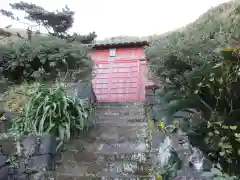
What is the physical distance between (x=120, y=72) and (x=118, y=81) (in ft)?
0.97

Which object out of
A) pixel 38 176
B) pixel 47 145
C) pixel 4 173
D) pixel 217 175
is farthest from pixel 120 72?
pixel 217 175

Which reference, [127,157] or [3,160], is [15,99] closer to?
[3,160]

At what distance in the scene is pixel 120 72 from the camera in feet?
26.3

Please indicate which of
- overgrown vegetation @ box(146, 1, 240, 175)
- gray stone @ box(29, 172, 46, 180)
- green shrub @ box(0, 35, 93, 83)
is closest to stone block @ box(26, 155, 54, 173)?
gray stone @ box(29, 172, 46, 180)

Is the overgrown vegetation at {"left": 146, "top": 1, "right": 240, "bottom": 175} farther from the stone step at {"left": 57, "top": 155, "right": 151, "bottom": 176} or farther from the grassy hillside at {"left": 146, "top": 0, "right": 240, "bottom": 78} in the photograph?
the stone step at {"left": 57, "top": 155, "right": 151, "bottom": 176}

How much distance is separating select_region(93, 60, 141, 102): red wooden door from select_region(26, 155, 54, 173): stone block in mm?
4650

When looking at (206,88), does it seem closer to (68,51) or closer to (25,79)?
(68,51)

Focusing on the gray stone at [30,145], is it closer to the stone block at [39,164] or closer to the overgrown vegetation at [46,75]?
the stone block at [39,164]

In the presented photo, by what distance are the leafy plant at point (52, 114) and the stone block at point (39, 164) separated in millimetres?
375

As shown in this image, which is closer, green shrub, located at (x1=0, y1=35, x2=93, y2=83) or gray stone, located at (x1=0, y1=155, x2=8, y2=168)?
gray stone, located at (x1=0, y1=155, x2=8, y2=168)

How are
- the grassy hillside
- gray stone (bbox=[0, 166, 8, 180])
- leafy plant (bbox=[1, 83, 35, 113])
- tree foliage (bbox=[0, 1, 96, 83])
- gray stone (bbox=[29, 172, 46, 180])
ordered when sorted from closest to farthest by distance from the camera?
1. gray stone (bbox=[0, 166, 8, 180])
2. gray stone (bbox=[29, 172, 46, 180])
3. the grassy hillside
4. leafy plant (bbox=[1, 83, 35, 113])
5. tree foliage (bbox=[0, 1, 96, 83])

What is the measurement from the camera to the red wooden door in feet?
25.4

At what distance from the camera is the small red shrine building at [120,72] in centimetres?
774

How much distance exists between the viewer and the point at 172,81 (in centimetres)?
389
